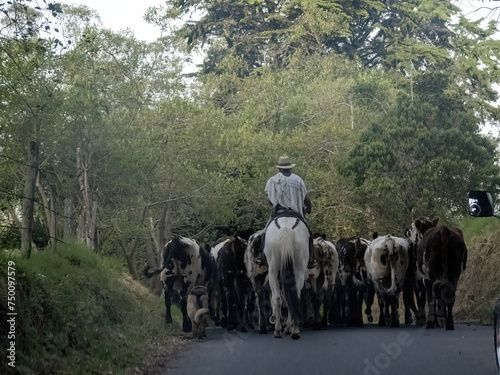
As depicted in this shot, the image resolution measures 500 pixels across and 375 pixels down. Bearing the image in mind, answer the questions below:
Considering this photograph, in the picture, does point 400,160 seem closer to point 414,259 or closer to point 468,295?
point 468,295

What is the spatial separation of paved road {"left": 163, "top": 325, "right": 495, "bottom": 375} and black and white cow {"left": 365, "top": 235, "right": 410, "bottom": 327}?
312cm

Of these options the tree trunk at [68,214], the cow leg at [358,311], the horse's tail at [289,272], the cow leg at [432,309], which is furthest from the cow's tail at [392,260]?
the tree trunk at [68,214]

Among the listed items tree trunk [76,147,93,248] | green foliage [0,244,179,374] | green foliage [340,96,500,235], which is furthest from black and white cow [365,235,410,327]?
green foliage [340,96,500,235]

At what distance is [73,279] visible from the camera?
47.2 feet

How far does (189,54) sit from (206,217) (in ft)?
86.2

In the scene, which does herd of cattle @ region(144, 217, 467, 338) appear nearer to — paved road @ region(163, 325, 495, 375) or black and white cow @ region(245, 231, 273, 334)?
black and white cow @ region(245, 231, 273, 334)

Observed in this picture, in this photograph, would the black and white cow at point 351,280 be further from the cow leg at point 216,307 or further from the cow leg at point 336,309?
the cow leg at point 216,307

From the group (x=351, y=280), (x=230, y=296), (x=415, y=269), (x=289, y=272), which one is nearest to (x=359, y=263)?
(x=351, y=280)

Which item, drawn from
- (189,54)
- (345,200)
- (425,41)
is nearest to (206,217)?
(345,200)

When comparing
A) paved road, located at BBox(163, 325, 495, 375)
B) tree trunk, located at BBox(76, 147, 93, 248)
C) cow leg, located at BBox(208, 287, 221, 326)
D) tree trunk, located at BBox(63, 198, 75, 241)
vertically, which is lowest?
paved road, located at BBox(163, 325, 495, 375)

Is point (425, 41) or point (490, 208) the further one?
point (425, 41)

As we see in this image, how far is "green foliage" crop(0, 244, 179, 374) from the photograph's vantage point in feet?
32.3

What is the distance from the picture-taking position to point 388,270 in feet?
59.5

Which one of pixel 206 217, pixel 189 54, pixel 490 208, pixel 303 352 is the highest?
pixel 189 54
